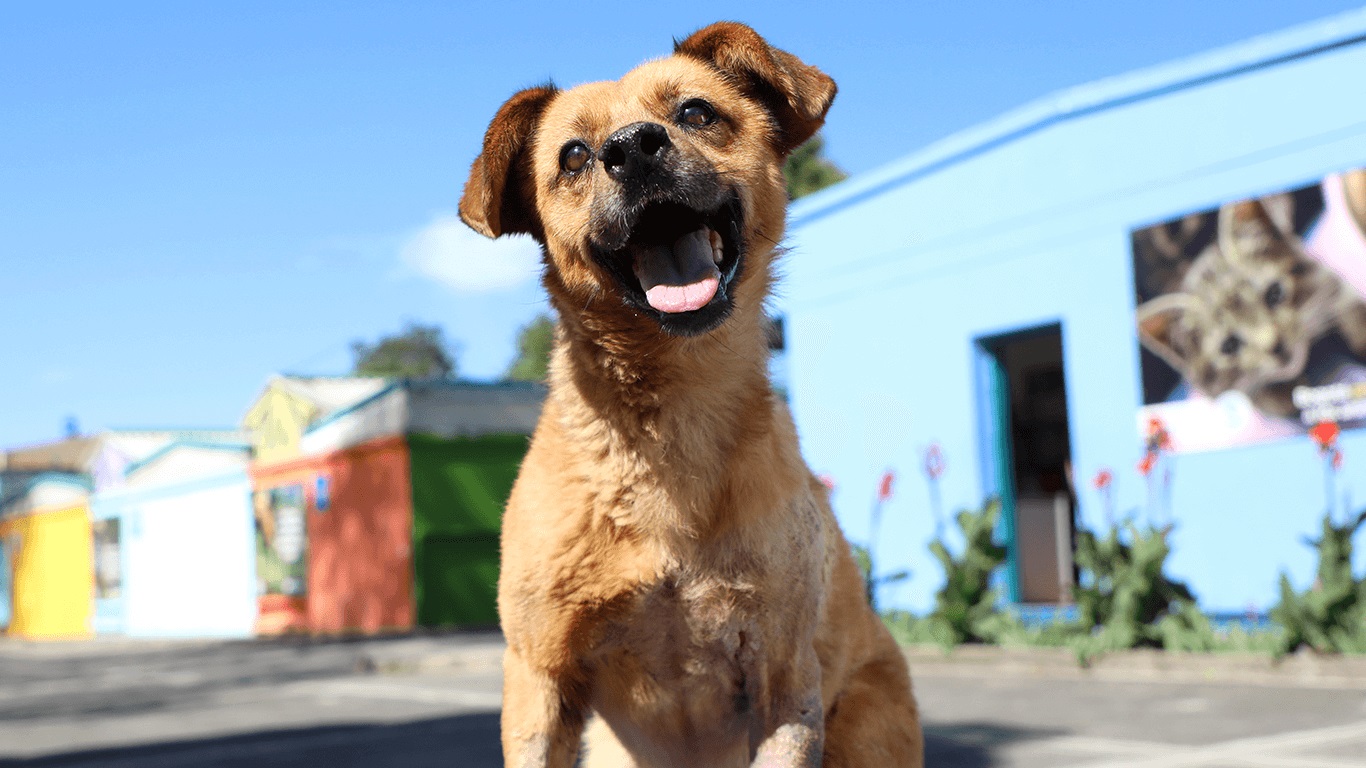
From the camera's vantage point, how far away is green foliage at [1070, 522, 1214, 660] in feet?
33.7

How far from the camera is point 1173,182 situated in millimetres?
12000

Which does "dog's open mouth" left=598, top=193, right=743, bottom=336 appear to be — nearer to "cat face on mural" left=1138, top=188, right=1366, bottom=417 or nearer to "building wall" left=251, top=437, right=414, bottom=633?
"cat face on mural" left=1138, top=188, right=1366, bottom=417

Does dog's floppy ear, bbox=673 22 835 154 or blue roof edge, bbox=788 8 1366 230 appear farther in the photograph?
blue roof edge, bbox=788 8 1366 230

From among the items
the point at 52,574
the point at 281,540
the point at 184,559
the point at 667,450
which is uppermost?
the point at 667,450

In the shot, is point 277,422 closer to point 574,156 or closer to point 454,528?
point 454,528

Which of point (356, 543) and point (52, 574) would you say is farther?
point (52, 574)

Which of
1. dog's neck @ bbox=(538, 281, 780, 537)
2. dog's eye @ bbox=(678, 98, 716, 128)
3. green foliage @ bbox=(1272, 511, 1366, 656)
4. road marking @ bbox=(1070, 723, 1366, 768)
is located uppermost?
dog's eye @ bbox=(678, 98, 716, 128)

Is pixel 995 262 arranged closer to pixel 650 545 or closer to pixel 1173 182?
pixel 1173 182

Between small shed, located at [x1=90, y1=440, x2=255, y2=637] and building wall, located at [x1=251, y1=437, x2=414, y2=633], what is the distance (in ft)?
6.92

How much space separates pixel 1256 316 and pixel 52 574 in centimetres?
3704

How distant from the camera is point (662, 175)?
2.64 metres

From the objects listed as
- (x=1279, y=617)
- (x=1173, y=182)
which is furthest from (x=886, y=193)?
(x=1279, y=617)

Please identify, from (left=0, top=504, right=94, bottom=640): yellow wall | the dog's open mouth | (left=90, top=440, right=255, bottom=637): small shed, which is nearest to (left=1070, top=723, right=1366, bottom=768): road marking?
the dog's open mouth

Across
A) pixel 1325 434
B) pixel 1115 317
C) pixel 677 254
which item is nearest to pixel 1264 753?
pixel 1325 434
